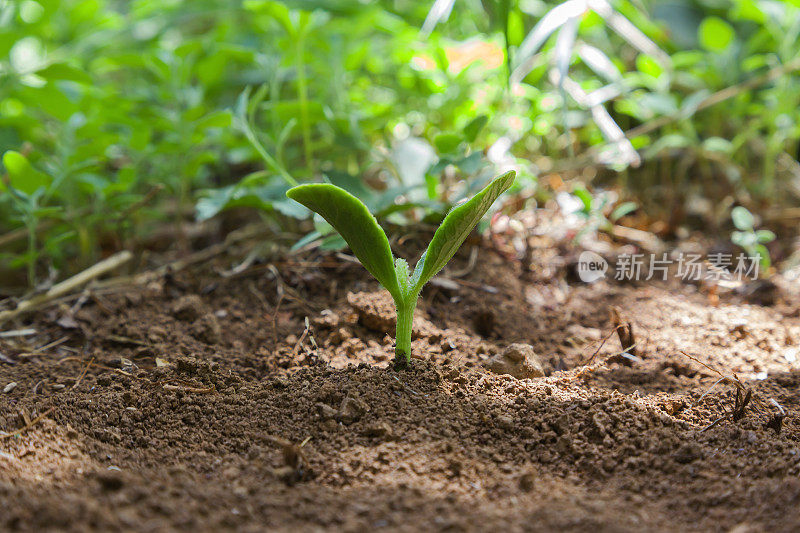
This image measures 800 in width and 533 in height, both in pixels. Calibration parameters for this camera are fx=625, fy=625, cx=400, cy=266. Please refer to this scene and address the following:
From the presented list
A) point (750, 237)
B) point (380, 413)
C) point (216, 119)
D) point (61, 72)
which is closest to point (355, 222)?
point (380, 413)

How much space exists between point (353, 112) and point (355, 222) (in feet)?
2.73

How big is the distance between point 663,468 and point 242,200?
40.0 inches

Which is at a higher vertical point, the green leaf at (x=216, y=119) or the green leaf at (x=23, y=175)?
the green leaf at (x=216, y=119)

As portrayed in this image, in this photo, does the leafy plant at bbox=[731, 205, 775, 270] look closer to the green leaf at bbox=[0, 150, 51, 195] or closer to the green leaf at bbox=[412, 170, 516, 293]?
the green leaf at bbox=[412, 170, 516, 293]

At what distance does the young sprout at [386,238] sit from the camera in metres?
0.90

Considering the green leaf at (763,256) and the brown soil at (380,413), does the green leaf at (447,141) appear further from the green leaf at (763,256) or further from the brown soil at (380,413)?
the green leaf at (763,256)

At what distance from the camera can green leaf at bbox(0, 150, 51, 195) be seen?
4.27ft

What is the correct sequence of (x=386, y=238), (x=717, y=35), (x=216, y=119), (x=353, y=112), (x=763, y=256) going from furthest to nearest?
1. (x=717, y=35)
2. (x=353, y=112)
3. (x=763, y=256)
4. (x=216, y=119)
5. (x=386, y=238)

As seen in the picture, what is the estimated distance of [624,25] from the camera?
1.83 meters

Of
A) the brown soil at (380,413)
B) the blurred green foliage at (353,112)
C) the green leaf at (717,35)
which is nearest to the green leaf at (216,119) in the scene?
the blurred green foliage at (353,112)

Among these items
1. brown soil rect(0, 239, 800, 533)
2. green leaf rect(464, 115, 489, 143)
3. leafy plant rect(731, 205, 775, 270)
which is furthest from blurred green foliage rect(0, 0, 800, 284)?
leafy plant rect(731, 205, 775, 270)

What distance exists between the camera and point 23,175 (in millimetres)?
1355

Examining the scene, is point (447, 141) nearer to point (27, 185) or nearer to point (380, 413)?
point (380, 413)

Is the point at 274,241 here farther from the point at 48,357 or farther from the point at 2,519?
the point at 2,519
